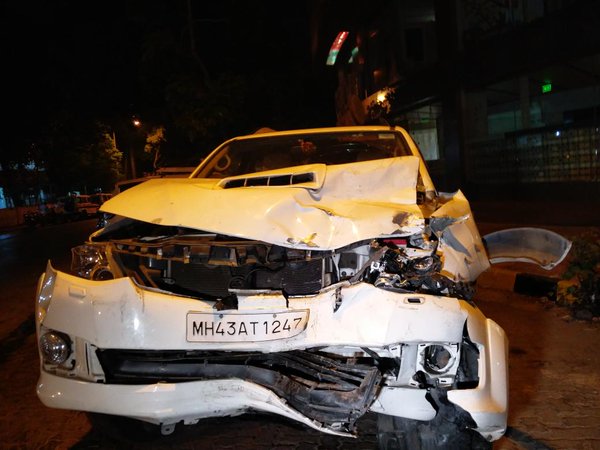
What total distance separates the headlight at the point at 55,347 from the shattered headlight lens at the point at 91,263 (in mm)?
328

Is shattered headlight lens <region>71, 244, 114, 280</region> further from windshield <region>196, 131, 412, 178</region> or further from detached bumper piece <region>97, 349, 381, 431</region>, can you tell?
windshield <region>196, 131, 412, 178</region>

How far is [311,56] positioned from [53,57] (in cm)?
1333

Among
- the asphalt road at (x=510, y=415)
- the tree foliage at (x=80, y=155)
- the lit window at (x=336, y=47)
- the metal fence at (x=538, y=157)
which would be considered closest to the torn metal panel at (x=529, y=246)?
the asphalt road at (x=510, y=415)

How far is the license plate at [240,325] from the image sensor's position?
2357 millimetres

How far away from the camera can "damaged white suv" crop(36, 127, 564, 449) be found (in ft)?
7.40

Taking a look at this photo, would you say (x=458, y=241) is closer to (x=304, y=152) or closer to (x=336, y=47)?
(x=304, y=152)

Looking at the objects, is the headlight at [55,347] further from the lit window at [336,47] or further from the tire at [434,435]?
the lit window at [336,47]

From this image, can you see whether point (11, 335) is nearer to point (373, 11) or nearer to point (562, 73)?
point (562, 73)

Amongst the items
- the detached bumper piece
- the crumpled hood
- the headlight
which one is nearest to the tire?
the detached bumper piece

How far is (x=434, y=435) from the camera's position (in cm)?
237

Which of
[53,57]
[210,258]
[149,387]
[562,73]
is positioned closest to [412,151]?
[210,258]

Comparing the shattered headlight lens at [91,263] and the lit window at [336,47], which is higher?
the lit window at [336,47]

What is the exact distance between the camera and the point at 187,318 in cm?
241

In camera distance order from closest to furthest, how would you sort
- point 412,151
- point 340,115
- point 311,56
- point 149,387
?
point 149,387
point 412,151
point 340,115
point 311,56
